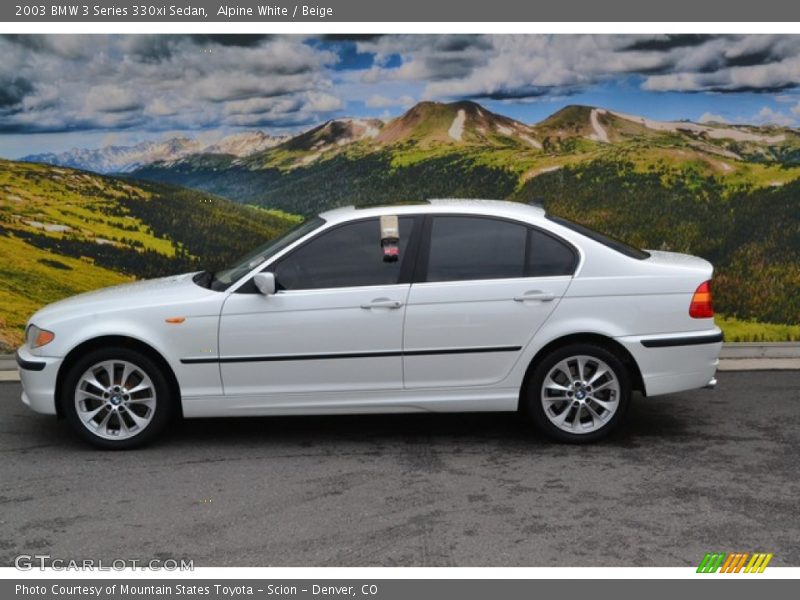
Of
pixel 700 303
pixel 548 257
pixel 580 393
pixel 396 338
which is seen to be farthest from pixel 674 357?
pixel 396 338

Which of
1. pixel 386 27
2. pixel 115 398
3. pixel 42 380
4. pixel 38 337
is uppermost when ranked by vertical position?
pixel 386 27

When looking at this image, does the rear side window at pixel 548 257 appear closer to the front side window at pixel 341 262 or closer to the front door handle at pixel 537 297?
the front door handle at pixel 537 297

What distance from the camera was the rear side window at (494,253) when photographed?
657 cm

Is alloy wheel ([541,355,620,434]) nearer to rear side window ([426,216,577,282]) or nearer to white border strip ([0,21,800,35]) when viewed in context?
rear side window ([426,216,577,282])

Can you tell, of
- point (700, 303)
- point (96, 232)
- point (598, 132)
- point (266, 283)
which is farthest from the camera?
point (598, 132)

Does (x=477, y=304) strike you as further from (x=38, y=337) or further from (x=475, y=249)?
(x=38, y=337)

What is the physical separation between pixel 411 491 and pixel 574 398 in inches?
53.8

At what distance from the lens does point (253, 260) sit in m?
6.94

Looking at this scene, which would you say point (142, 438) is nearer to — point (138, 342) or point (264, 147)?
point (138, 342)

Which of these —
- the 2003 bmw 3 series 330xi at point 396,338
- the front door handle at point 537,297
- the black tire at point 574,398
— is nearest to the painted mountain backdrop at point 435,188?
the 2003 bmw 3 series 330xi at point 396,338

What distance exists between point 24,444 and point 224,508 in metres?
2.06

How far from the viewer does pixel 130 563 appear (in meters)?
4.84

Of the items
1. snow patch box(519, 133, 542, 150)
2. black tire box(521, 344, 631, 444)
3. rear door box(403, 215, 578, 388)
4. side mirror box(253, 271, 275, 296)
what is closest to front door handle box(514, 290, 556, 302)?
rear door box(403, 215, 578, 388)

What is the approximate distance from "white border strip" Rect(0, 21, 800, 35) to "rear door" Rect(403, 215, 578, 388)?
3605 millimetres
